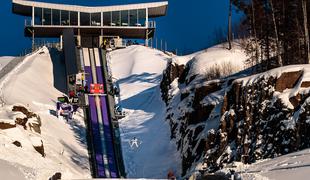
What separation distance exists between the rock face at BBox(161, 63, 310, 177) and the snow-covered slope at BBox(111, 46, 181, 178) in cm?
187

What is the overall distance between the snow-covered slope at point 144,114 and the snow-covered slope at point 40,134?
303cm

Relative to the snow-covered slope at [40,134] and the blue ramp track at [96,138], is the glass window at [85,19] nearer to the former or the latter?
the snow-covered slope at [40,134]

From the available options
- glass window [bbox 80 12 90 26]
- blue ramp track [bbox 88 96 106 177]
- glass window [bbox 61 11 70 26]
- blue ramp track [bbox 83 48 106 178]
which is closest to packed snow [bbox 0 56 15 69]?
glass window [bbox 61 11 70 26]

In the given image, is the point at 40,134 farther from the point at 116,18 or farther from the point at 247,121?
the point at 116,18

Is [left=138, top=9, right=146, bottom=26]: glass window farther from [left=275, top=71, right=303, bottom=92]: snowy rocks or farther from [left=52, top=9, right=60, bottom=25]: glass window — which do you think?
[left=275, top=71, right=303, bottom=92]: snowy rocks

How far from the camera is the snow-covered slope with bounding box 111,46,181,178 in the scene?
1389 inches

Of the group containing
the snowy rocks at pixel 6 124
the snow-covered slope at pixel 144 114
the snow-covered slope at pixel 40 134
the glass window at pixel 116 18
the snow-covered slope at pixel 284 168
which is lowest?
the snow-covered slope at pixel 144 114

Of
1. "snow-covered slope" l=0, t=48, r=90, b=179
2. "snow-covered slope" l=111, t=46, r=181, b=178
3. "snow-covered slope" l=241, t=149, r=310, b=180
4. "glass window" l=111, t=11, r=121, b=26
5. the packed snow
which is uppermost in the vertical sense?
"snow-covered slope" l=241, t=149, r=310, b=180

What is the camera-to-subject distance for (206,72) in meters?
42.2

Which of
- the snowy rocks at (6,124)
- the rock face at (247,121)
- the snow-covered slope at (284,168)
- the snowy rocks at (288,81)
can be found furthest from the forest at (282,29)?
the snow-covered slope at (284,168)

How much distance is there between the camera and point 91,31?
71500 millimetres

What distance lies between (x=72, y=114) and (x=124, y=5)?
34.5 metres

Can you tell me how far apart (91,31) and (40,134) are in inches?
1444

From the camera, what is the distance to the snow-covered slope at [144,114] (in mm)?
35281
